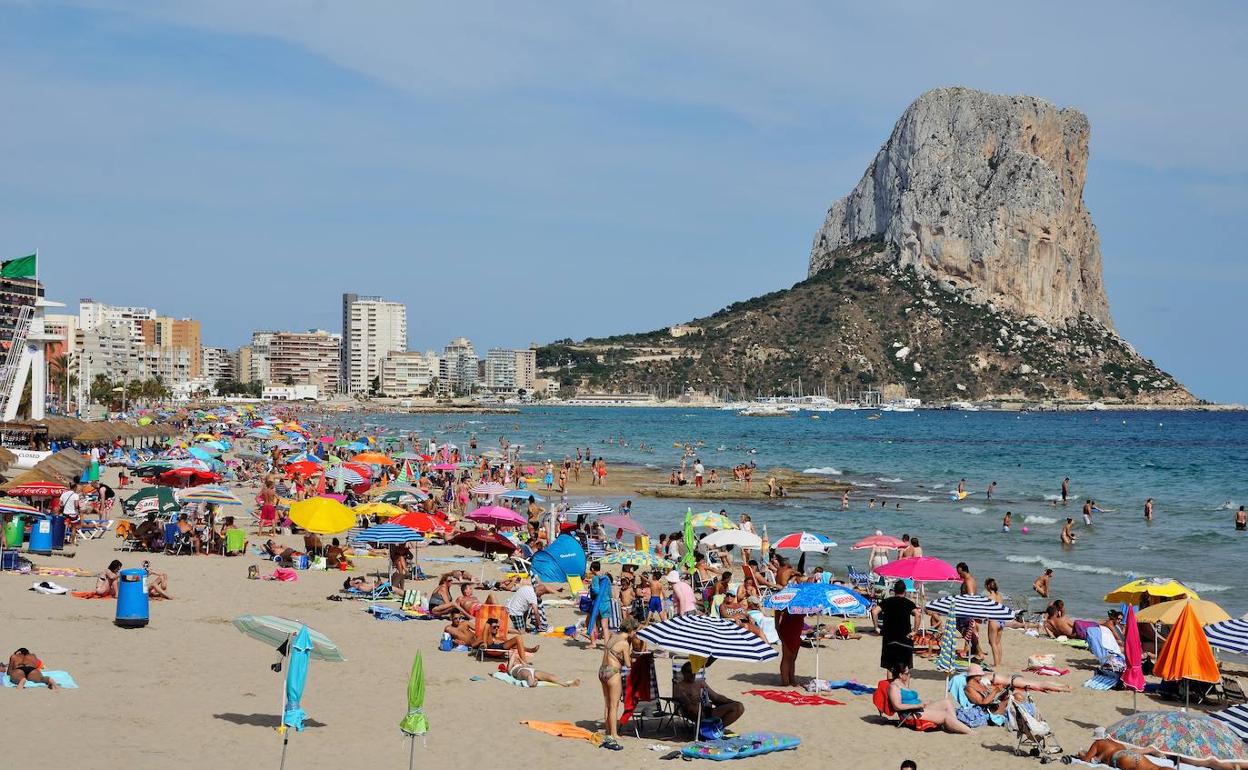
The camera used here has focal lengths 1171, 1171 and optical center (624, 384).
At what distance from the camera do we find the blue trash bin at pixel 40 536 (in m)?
19.3

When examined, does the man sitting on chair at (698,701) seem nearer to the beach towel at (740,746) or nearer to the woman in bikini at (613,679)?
the beach towel at (740,746)

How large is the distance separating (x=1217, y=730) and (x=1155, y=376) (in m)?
200

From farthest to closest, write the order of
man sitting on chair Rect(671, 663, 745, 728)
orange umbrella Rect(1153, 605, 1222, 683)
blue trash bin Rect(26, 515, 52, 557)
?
blue trash bin Rect(26, 515, 52, 557)
orange umbrella Rect(1153, 605, 1222, 683)
man sitting on chair Rect(671, 663, 745, 728)

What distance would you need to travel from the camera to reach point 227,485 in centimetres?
3669

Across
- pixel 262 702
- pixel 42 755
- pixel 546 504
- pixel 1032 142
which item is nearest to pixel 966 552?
pixel 546 504

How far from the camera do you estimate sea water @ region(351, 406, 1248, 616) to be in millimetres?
25141

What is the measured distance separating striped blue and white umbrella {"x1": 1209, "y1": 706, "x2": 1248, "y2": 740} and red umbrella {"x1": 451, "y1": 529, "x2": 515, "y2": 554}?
12295mm

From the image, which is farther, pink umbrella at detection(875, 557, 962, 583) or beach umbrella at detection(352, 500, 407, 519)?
beach umbrella at detection(352, 500, 407, 519)

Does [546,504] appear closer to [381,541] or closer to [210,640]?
[381,541]

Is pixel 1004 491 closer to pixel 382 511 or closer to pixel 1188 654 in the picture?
pixel 382 511

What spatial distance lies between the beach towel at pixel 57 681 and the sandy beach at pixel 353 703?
5.5 inches

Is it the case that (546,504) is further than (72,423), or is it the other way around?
(72,423)

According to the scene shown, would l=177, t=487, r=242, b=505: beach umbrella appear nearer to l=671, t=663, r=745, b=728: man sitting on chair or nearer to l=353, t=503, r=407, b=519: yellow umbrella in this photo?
l=353, t=503, r=407, b=519: yellow umbrella

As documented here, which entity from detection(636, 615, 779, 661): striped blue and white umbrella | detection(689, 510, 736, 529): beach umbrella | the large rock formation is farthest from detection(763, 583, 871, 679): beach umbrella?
the large rock formation
